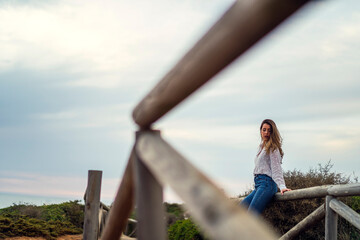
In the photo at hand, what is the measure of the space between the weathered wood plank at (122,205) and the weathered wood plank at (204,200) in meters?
0.52

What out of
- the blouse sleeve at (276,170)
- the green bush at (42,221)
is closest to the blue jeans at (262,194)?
the blouse sleeve at (276,170)

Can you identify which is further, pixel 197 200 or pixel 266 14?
pixel 197 200

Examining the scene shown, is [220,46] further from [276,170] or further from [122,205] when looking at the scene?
[276,170]

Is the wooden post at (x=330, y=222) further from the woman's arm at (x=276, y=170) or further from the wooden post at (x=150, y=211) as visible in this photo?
the wooden post at (x=150, y=211)

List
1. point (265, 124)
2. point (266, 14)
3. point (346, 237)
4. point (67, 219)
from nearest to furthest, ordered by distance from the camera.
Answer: point (266, 14) → point (265, 124) → point (346, 237) → point (67, 219)

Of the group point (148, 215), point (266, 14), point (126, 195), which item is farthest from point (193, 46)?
point (126, 195)

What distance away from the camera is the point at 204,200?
4.47ft

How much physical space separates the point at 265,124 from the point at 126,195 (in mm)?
3249

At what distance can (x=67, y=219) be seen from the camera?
13.9 metres

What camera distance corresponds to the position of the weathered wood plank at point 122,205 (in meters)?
2.42

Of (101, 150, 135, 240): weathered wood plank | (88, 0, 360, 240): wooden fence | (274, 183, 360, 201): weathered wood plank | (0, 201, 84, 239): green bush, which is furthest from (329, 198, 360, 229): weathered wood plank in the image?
(0, 201, 84, 239): green bush

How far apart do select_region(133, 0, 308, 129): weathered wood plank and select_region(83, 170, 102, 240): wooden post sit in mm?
2927

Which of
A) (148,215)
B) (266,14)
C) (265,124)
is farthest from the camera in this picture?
(265,124)

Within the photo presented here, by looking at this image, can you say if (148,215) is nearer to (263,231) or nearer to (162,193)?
(162,193)
